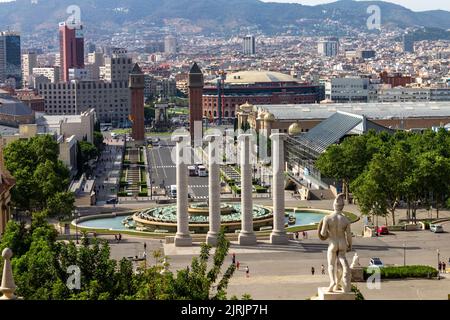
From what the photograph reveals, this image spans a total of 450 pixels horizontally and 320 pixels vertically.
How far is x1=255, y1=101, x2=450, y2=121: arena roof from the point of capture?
322 ft

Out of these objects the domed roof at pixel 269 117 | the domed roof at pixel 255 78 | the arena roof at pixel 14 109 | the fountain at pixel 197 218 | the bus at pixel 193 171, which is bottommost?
the bus at pixel 193 171

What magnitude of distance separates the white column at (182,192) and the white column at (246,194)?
A: 238cm

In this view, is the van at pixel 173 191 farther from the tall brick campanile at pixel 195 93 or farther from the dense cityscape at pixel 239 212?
the tall brick campanile at pixel 195 93

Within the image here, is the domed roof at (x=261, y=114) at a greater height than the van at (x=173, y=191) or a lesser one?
greater

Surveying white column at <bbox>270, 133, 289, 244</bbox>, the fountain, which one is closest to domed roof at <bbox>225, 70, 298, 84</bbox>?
the fountain

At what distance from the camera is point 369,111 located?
99.8m

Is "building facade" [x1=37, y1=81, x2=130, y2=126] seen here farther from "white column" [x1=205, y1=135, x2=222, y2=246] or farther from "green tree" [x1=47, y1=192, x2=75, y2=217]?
"white column" [x1=205, y1=135, x2=222, y2=246]

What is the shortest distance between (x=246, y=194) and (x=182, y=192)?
2798 mm

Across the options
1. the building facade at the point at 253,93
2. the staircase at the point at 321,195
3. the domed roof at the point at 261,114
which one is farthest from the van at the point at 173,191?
the building facade at the point at 253,93

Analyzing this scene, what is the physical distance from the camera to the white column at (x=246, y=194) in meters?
45.3

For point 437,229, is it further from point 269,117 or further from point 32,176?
point 269,117

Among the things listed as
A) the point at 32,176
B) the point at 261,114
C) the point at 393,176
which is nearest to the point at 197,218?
the point at 32,176

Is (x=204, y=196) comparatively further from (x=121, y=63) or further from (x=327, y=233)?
(x=121, y=63)

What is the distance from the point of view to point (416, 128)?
3728 inches
